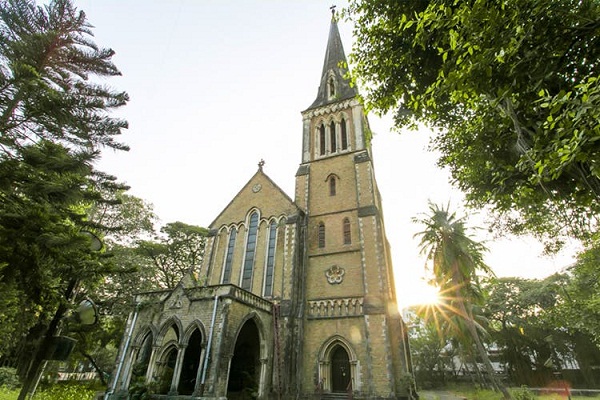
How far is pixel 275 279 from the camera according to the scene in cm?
1784

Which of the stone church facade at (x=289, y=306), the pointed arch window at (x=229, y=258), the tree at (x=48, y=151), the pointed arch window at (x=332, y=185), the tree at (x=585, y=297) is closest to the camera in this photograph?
the tree at (x=48, y=151)

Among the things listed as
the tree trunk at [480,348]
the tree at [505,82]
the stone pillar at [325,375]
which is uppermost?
the tree at [505,82]

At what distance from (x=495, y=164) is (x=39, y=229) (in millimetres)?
10036

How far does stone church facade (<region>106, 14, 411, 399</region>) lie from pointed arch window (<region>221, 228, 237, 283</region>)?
0.25 ft

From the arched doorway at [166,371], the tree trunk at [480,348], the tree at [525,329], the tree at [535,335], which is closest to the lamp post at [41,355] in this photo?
the arched doorway at [166,371]

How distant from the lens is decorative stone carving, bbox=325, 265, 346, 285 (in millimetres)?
17375

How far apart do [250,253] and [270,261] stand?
1.60 meters

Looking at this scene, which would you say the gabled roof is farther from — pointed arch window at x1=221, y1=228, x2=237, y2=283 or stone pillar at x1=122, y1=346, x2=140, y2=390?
stone pillar at x1=122, y1=346, x2=140, y2=390

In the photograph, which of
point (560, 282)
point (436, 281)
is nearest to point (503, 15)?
point (436, 281)

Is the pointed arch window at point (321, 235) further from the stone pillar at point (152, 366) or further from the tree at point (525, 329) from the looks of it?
the tree at point (525, 329)

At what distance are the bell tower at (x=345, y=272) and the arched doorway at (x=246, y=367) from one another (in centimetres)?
255

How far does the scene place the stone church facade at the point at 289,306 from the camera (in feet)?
43.1

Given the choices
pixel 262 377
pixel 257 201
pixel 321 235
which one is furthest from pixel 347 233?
pixel 262 377

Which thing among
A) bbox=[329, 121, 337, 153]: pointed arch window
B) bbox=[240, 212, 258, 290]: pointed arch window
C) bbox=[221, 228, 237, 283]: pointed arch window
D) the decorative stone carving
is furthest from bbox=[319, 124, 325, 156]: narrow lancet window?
the decorative stone carving
